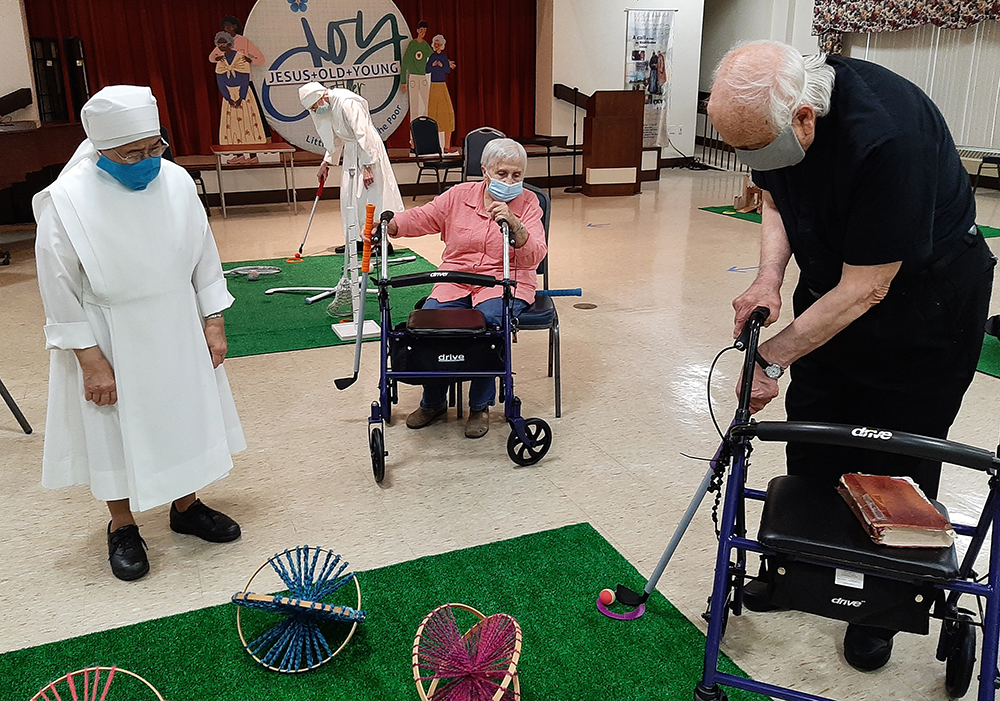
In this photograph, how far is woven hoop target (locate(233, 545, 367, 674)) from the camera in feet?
6.47

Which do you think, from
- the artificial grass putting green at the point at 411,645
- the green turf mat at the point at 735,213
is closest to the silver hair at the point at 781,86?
the artificial grass putting green at the point at 411,645

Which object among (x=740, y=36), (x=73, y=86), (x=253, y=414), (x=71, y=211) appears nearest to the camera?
(x=71, y=211)

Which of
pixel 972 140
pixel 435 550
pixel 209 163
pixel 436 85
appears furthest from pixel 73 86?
pixel 972 140

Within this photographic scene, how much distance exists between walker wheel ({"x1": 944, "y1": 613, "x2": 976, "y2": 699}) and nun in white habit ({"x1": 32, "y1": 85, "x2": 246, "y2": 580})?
6.52 ft

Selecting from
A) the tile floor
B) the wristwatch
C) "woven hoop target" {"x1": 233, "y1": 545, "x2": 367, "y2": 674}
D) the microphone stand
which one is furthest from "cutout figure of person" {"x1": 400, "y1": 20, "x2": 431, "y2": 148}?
the wristwatch

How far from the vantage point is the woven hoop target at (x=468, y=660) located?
1.72 metres

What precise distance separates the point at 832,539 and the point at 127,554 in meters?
1.93

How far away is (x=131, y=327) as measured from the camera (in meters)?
2.23

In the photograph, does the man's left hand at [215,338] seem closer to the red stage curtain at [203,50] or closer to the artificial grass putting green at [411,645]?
the artificial grass putting green at [411,645]

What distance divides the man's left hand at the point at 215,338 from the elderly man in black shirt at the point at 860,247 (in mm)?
1506

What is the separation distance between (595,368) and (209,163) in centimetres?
667

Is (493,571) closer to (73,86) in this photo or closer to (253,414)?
(253,414)

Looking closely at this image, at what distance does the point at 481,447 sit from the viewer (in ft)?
10.7

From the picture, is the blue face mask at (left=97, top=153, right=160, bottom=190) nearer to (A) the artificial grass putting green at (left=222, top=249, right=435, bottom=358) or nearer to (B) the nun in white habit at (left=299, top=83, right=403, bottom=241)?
(A) the artificial grass putting green at (left=222, top=249, right=435, bottom=358)
